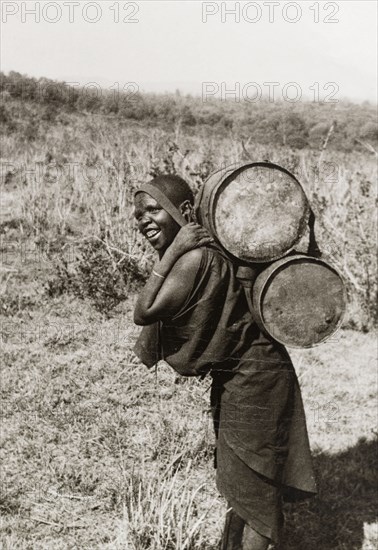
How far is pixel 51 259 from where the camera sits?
7203 mm

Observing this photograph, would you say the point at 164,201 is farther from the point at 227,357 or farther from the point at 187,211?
the point at 227,357

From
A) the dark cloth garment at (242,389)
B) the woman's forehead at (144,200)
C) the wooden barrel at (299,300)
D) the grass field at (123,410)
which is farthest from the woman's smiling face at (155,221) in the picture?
the grass field at (123,410)

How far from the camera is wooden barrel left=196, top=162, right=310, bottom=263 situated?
1916mm

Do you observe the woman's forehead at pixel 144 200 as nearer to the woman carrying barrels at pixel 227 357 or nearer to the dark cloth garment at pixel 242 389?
the woman carrying barrels at pixel 227 357

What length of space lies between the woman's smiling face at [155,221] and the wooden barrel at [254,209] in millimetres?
156

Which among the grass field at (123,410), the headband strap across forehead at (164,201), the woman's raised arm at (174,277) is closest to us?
the woman's raised arm at (174,277)

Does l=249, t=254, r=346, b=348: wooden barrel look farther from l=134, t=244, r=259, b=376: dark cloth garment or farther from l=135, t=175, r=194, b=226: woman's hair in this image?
l=135, t=175, r=194, b=226: woman's hair

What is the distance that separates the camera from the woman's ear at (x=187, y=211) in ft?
6.73

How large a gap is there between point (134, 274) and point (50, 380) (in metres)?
2.32

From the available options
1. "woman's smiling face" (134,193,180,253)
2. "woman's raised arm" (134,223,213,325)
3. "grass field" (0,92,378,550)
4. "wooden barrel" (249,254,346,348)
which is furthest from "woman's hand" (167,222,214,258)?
"grass field" (0,92,378,550)

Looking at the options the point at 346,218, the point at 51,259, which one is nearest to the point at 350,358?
the point at 346,218

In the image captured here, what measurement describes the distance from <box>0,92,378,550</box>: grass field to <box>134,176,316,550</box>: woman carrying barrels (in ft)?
1.36

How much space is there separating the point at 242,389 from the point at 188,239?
2.07ft

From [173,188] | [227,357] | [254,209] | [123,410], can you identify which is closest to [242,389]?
[227,357]
